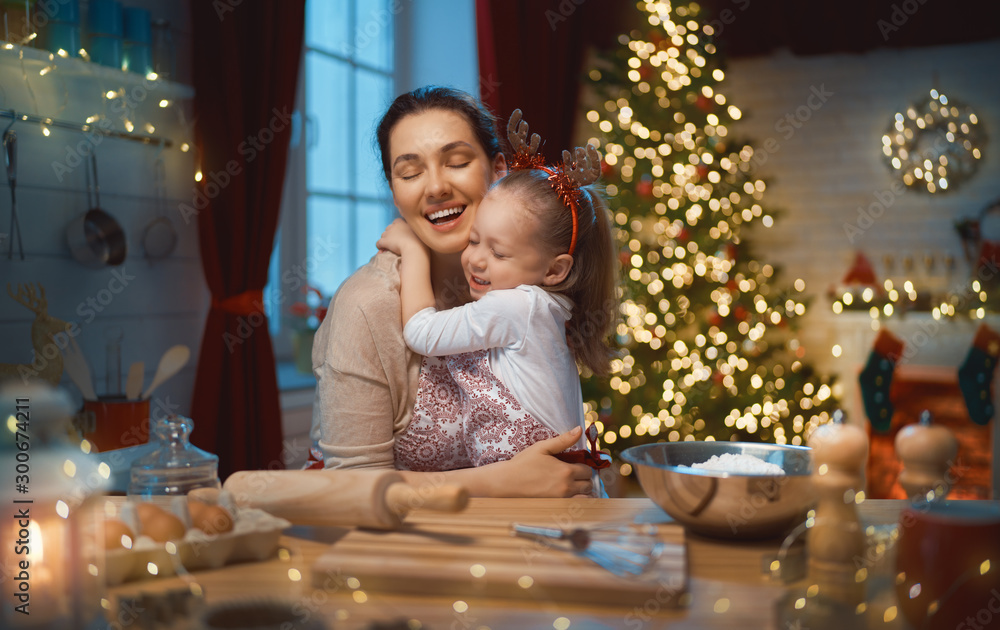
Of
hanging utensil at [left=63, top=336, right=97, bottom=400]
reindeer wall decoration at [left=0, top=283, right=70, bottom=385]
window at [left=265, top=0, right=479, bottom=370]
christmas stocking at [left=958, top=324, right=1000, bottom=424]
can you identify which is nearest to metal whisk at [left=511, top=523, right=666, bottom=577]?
reindeer wall decoration at [left=0, top=283, right=70, bottom=385]

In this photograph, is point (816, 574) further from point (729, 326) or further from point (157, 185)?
point (729, 326)

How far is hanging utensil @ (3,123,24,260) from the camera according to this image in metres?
2.17

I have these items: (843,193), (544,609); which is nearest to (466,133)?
(544,609)

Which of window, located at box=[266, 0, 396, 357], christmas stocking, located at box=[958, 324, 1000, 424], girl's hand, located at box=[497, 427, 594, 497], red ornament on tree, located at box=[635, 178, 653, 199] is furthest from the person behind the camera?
red ornament on tree, located at box=[635, 178, 653, 199]

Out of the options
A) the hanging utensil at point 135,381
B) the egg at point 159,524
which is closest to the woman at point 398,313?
the egg at point 159,524

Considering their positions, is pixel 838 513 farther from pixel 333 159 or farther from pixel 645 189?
pixel 333 159

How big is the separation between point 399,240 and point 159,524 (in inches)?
37.0

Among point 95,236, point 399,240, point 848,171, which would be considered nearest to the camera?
point 399,240

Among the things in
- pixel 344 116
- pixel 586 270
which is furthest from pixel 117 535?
pixel 344 116

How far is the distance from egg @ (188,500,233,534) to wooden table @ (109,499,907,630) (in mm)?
47

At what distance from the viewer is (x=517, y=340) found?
5.10ft

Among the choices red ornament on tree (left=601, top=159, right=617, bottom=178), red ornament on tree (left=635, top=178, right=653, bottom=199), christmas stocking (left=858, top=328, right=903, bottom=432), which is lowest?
christmas stocking (left=858, top=328, right=903, bottom=432)

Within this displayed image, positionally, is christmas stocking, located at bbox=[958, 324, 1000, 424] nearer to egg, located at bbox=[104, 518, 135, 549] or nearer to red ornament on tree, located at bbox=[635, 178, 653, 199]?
red ornament on tree, located at bbox=[635, 178, 653, 199]

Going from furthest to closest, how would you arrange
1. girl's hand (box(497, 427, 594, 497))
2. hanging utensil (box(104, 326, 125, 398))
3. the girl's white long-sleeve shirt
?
1. hanging utensil (box(104, 326, 125, 398))
2. the girl's white long-sleeve shirt
3. girl's hand (box(497, 427, 594, 497))
